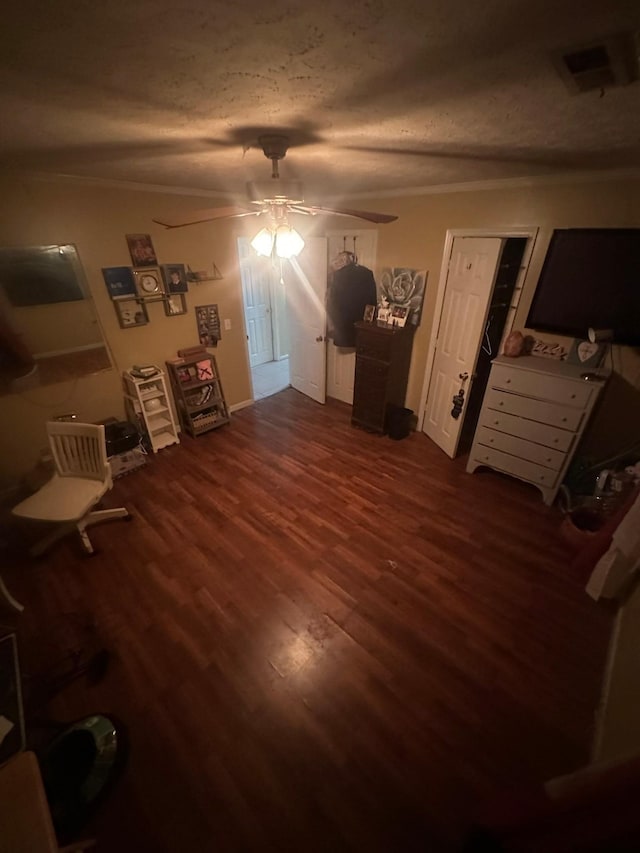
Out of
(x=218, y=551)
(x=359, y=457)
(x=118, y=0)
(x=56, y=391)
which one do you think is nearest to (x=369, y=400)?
(x=359, y=457)

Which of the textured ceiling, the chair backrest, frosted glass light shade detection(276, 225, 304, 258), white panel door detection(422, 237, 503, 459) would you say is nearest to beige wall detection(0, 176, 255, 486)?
the chair backrest

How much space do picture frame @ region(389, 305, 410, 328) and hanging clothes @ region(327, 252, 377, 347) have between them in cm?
36

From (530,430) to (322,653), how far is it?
7.33 ft

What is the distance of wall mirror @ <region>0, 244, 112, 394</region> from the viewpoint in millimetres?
2455

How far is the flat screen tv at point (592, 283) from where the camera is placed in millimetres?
2232

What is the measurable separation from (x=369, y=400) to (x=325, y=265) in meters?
1.60

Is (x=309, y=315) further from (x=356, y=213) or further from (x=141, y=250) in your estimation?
(x=356, y=213)

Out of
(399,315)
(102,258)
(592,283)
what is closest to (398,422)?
(399,315)

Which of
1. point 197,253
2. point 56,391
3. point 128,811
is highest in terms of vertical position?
point 197,253

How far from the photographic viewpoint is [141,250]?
303 centimetres

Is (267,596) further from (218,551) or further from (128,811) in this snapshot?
(128,811)

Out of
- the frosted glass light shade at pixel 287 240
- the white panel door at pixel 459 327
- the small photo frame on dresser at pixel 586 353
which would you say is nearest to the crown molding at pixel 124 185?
the frosted glass light shade at pixel 287 240

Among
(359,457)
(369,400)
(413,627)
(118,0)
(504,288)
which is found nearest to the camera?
(118,0)

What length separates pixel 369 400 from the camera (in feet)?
12.1
